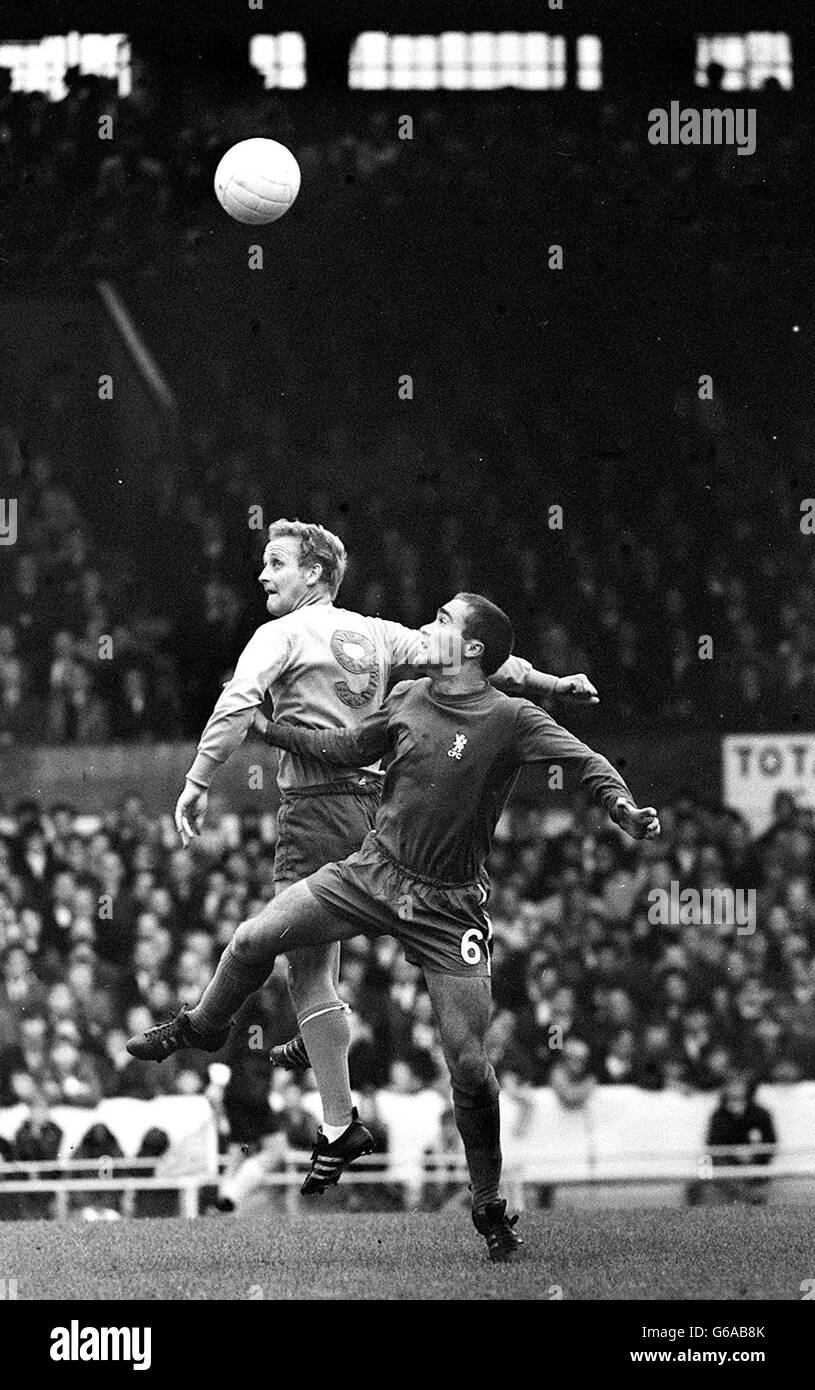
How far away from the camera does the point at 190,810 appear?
23.0 feet

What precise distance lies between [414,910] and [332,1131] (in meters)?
0.89

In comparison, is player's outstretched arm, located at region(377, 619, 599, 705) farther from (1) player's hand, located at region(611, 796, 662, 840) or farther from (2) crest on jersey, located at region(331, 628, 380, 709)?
(1) player's hand, located at region(611, 796, 662, 840)

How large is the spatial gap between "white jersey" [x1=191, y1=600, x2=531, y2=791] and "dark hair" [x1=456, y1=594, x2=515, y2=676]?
283 mm

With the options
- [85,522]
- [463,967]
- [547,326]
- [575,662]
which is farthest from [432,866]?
[547,326]

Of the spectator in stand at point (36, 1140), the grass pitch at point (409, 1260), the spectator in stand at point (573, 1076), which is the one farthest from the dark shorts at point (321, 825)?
the spectator in stand at point (573, 1076)

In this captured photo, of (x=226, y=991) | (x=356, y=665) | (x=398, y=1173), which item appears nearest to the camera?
(x=226, y=991)

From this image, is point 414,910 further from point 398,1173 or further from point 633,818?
point 398,1173

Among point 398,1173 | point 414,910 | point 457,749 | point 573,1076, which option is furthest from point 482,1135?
point 573,1076

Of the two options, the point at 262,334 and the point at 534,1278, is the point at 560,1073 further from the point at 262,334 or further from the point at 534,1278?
the point at 262,334

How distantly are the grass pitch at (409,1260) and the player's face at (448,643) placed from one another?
79.4 inches

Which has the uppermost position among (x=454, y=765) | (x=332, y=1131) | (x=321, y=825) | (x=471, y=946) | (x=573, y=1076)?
(x=454, y=765)

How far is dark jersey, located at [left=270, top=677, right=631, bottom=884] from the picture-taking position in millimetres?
6973

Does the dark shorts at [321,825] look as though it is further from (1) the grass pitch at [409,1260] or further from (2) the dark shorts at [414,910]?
(1) the grass pitch at [409,1260]

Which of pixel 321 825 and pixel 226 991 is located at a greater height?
pixel 321 825
